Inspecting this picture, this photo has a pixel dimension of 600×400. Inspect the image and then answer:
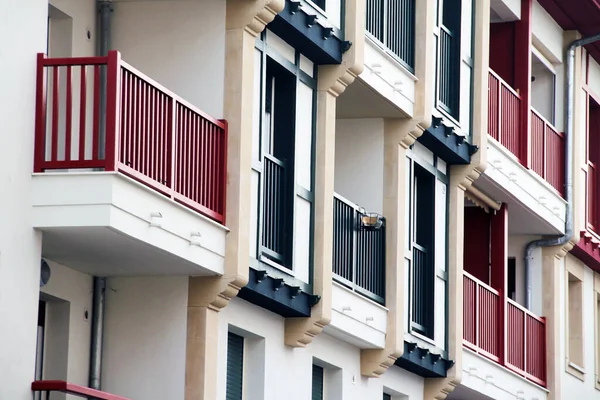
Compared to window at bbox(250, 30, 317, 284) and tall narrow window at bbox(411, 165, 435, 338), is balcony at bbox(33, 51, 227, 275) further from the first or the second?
tall narrow window at bbox(411, 165, 435, 338)

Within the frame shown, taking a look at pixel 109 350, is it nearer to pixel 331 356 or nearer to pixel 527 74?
pixel 331 356

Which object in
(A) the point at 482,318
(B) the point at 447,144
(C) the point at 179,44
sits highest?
(B) the point at 447,144

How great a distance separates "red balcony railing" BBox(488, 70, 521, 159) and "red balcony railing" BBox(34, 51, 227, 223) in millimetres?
11109

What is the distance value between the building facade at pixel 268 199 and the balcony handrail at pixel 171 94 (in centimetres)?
3

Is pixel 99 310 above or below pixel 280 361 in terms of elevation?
above

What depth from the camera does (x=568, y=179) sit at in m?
35.0

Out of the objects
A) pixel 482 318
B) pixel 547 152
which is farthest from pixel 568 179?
pixel 482 318

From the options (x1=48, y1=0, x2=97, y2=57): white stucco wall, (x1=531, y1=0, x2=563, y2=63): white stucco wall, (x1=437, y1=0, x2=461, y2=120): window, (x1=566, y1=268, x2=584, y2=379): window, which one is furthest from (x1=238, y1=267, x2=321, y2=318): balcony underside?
(x1=566, y1=268, x2=584, y2=379): window

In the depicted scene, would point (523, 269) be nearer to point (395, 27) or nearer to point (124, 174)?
point (395, 27)

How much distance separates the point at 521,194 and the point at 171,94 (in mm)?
13980

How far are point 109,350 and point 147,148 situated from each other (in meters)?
2.80

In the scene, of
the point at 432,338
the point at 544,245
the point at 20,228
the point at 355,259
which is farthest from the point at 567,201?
the point at 20,228

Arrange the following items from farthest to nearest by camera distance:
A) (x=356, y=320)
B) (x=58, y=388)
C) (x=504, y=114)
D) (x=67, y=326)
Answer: (x=504, y=114)
(x=356, y=320)
(x=67, y=326)
(x=58, y=388)

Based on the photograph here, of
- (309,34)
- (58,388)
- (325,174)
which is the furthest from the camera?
(325,174)
